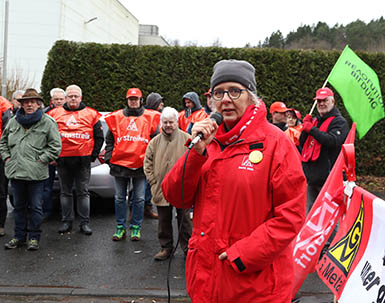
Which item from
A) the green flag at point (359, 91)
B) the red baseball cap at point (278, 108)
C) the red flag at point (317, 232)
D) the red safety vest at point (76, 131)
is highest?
the green flag at point (359, 91)

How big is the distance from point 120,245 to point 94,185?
5.50ft

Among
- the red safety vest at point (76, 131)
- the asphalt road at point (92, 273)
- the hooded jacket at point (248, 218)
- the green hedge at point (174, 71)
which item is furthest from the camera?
the green hedge at point (174, 71)

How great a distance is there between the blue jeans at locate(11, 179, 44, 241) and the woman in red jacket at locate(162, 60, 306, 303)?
4.04m

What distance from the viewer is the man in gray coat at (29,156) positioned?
18.3 feet

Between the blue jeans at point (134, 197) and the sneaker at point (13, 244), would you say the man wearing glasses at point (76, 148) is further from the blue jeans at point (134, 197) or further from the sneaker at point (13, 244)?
the sneaker at point (13, 244)

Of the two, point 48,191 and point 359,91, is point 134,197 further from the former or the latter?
point 359,91

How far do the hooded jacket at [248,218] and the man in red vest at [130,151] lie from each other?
397 cm

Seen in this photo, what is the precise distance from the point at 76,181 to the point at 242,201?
16.1 feet

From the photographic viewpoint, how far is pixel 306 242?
13.5 ft

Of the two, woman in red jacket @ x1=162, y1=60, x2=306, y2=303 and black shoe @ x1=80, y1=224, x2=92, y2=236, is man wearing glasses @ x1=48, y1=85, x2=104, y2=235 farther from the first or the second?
woman in red jacket @ x1=162, y1=60, x2=306, y2=303

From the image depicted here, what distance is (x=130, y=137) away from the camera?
6145 mm

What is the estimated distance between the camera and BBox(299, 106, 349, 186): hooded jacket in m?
5.46

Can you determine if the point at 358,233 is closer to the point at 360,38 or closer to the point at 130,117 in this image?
the point at 130,117

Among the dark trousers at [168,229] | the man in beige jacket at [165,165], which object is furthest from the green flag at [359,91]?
the dark trousers at [168,229]
